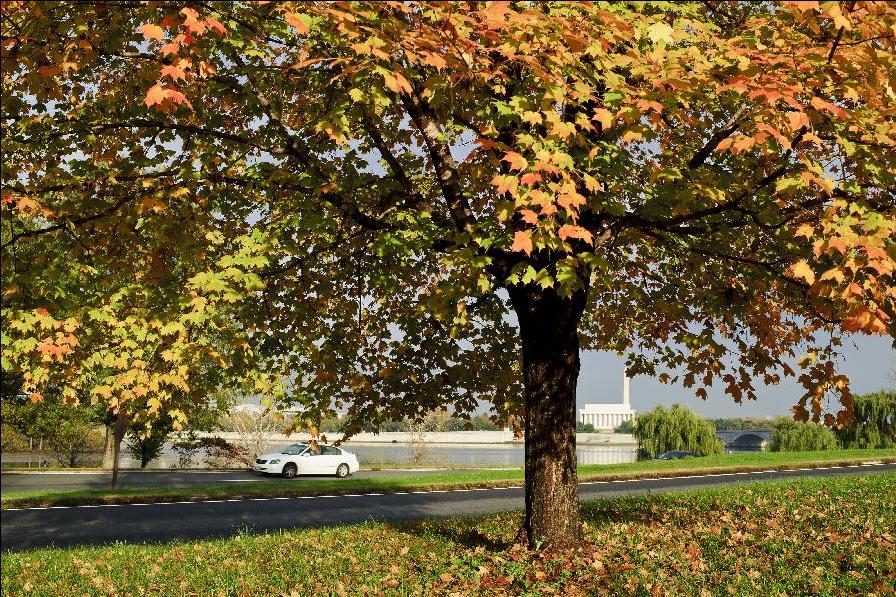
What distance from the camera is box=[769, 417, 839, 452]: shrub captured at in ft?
134

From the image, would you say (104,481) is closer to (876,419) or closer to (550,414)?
(550,414)

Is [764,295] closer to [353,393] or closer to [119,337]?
[353,393]

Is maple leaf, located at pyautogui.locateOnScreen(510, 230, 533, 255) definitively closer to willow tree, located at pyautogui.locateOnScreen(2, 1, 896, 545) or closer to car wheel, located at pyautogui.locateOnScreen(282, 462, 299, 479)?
willow tree, located at pyautogui.locateOnScreen(2, 1, 896, 545)

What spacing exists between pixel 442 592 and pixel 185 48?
5780 mm

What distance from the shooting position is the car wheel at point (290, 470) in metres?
29.1

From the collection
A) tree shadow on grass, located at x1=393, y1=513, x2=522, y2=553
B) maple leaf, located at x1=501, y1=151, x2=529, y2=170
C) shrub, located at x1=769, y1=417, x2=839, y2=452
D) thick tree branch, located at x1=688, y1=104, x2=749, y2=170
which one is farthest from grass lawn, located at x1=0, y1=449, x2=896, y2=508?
maple leaf, located at x1=501, y1=151, x2=529, y2=170

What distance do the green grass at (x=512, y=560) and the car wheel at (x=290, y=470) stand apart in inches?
727

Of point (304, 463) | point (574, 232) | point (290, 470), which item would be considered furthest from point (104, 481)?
point (574, 232)

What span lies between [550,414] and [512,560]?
5.72ft

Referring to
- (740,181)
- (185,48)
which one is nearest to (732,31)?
(740,181)

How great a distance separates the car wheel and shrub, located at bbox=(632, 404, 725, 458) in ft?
67.1

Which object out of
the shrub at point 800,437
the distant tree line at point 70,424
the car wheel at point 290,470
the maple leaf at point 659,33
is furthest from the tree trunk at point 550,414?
the shrub at point 800,437

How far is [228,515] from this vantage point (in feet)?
50.9

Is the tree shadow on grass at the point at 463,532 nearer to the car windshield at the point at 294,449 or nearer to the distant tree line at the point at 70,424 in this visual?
the distant tree line at the point at 70,424
